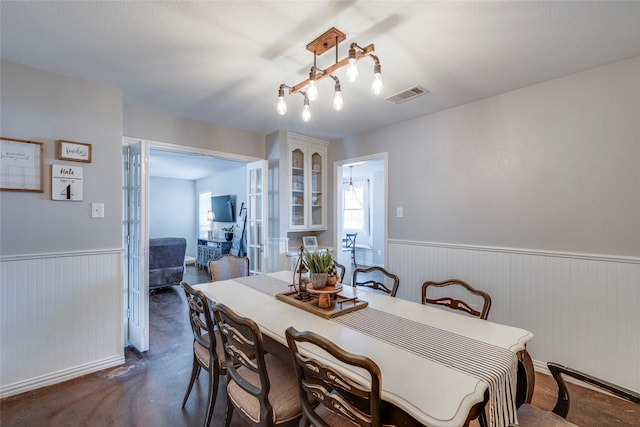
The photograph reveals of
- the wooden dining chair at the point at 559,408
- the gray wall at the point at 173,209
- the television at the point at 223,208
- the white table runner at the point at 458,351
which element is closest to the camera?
the white table runner at the point at 458,351

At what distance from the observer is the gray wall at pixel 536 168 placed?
216 cm

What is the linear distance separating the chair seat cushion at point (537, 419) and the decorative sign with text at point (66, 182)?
3292 millimetres

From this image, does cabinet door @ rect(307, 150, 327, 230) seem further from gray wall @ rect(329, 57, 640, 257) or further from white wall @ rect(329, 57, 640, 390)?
white wall @ rect(329, 57, 640, 390)

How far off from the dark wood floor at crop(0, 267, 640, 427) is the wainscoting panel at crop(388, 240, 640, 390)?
0.82 ft

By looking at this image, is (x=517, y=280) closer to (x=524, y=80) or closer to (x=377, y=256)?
(x=524, y=80)

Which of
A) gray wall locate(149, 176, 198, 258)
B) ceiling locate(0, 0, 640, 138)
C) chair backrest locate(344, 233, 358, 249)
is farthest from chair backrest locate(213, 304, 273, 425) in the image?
gray wall locate(149, 176, 198, 258)

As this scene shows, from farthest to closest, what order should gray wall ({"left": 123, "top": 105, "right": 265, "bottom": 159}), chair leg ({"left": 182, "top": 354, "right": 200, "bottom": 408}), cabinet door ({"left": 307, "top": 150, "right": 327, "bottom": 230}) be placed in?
cabinet door ({"left": 307, "top": 150, "right": 327, "bottom": 230}) < gray wall ({"left": 123, "top": 105, "right": 265, "bottom": 159}) < chair leg ({"left": 182, "top": 354, "right": 200, "bottom": 408})

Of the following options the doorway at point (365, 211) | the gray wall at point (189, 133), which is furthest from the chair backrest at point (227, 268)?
the doorway at point (365, 211)

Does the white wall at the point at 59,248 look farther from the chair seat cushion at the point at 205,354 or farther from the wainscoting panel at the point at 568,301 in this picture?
the wainscoting panel at the point at 568,301

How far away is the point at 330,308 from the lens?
1.74 metres

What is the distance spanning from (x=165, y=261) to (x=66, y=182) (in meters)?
2.97

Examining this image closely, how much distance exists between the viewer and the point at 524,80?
2430mm

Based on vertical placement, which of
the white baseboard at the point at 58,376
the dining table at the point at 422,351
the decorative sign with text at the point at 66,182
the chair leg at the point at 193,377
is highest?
the decorative sign with text at the point at 66,182

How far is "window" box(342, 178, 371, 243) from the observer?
293 inches
